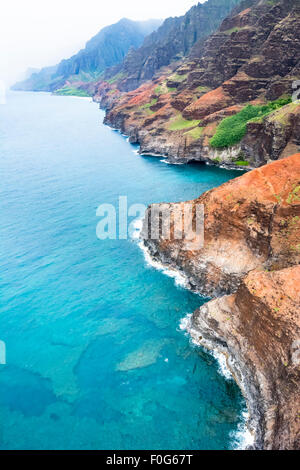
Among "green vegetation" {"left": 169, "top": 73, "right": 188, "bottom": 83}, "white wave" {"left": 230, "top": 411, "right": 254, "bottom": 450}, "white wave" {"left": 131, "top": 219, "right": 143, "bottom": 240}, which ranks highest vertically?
"green vegetation" {"left": 169, "top": 73, "right": 188, "bottom": 83}

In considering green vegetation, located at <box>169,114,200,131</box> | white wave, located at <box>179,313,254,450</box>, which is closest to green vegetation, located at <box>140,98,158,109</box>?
green vegetation, located at <box>169,114,200,131</box>

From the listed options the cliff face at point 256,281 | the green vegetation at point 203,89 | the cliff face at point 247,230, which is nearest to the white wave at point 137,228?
the cliff face at point 256,281

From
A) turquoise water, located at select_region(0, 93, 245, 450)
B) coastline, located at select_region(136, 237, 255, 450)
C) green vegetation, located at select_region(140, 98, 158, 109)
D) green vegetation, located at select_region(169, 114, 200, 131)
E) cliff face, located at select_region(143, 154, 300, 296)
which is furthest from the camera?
green vegetation, located at select_region(140, 98, 158, 109)

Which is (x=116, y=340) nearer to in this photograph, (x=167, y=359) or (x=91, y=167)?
(x=167, y=359)

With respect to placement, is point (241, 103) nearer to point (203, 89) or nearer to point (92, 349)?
point (203, 89)

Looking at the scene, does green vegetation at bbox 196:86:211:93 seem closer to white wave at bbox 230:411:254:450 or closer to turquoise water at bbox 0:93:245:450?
turquoise water at bbox 0:93:245:450

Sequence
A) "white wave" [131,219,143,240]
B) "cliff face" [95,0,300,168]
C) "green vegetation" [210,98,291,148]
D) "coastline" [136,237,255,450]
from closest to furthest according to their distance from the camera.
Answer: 1. "coastline" [136,237,255,450]
2. "white wave" [131,219,143,240]
3. "cliff face" [95,0,300,168]
4. "green vegetation" [210,98,291,148]

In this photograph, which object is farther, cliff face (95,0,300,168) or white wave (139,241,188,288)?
cliff face (95,0,300,168)
